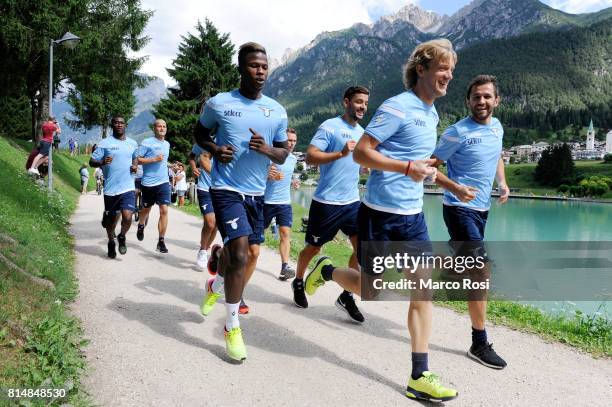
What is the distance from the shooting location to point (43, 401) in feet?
9.56

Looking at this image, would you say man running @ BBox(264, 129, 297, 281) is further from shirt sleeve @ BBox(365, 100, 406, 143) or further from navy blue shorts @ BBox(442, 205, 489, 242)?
shirt sleeve @ BBox(365, 100, 406, 143)

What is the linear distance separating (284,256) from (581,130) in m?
213

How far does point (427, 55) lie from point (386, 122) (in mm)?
641

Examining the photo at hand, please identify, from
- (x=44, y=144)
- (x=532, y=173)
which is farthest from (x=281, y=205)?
(x=532, y=173)

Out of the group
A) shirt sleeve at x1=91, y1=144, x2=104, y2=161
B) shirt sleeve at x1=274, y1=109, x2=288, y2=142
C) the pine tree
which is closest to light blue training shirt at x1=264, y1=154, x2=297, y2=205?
shirt sleeve at x1=91, y1=144, x2=104, y2=161

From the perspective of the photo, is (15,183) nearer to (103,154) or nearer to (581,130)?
(103,154)

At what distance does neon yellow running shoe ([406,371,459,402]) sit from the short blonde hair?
7.75 feet

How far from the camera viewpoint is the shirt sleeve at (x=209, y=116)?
4352 mm

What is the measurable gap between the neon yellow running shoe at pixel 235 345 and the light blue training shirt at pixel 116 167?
4.99m

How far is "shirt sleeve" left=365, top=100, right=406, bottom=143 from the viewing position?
3.61 metres

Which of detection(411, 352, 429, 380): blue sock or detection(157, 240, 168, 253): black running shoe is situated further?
detection(157, 240, 168, 253): black running shoe

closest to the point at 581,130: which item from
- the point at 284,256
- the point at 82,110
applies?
the point at 82,110

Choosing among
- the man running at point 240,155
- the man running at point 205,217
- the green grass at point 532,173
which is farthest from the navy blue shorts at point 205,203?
the green grass at point 532,173

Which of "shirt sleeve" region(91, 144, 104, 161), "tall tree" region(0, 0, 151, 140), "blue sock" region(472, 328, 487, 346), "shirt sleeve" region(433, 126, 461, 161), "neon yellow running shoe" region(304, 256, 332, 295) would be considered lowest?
"blue sock" region(472, 328, 487, 346)
